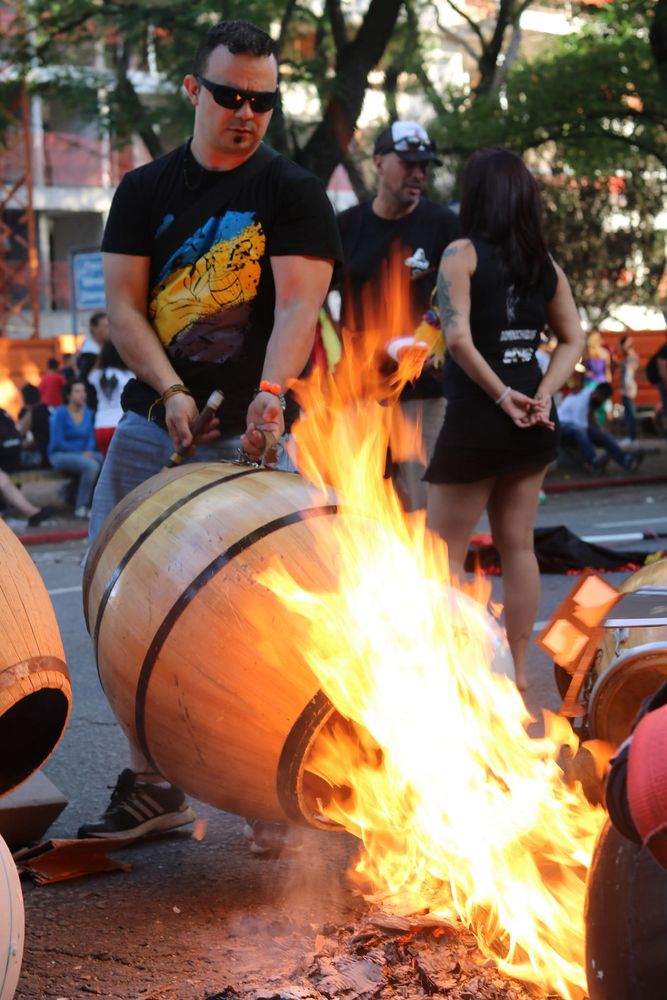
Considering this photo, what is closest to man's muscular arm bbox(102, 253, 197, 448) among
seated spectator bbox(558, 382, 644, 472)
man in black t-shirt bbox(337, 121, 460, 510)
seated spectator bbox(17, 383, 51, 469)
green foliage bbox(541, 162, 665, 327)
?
man in black t-shirt bbox(337, 121, 460, 510)

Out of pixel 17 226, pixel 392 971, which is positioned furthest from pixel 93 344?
pixel 17 226

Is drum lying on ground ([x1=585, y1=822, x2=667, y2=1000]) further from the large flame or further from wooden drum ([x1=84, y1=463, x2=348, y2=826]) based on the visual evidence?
wooden drum ([x1=84, y1=463, x2=348, y2=826])

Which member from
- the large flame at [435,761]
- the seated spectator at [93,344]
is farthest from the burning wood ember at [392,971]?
the seated spectator at [93,344]

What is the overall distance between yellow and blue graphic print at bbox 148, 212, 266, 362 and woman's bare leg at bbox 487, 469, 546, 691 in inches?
65.3

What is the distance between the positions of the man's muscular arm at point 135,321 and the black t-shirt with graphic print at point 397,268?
7.67 feet

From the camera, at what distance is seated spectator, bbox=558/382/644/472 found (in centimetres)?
1856

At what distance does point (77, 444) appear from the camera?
15.2 m

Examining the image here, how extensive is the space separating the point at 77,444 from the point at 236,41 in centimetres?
1165

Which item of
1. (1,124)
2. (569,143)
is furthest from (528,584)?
(1,124)

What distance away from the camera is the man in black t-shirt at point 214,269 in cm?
393

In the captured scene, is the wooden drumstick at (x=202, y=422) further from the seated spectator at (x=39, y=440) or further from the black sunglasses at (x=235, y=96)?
the seated spectator at (x=39, y=440)

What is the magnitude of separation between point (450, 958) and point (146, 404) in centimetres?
199

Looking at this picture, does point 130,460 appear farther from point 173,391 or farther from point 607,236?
A: point 607,236

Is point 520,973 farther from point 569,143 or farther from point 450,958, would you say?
point 569,143
